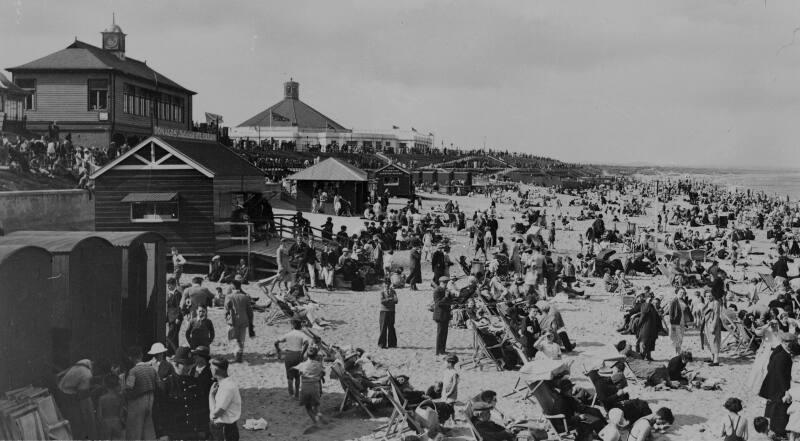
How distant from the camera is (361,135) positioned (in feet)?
328

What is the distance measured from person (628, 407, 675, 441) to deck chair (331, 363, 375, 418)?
142 inches

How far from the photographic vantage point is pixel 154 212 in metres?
21.5

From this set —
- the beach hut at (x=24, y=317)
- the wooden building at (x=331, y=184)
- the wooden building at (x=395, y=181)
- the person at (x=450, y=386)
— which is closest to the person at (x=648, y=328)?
the person at (x=450, y=386)

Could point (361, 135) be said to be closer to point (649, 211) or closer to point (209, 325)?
point (649, 211)

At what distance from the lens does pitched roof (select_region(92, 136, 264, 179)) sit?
68.6ft

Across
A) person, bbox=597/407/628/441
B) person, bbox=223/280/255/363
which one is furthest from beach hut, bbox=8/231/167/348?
person, bbox=597/407/628/441

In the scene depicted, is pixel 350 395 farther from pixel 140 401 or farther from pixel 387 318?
pixel 387 318

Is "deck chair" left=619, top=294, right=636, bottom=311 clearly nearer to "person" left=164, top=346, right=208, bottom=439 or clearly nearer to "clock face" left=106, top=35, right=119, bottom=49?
"person" left=164, top=346, right=208, bottom=439

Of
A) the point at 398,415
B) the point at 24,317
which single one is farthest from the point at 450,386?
the point at 24,317

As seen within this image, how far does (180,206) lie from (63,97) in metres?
20.4

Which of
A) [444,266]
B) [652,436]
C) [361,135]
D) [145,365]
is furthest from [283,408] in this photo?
[361,135]

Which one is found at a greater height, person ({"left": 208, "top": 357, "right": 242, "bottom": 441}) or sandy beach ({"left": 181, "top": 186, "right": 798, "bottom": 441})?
person ({"left": 208, "top": 357, "right": 242, "bottom": 441})

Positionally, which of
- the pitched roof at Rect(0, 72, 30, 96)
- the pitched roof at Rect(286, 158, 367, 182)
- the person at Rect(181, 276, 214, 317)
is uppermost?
the pitched roof at Rect(0, 72, 30, 96)

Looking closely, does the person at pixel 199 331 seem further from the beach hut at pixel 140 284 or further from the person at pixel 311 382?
the person at pixel 311 382
